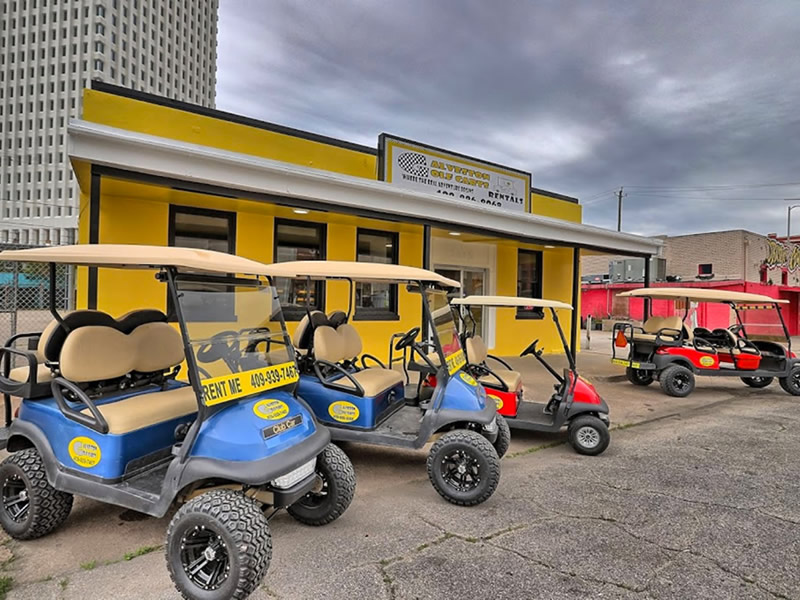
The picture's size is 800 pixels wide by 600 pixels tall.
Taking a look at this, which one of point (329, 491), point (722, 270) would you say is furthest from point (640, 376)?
point (722, 270)

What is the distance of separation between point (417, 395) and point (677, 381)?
5406mm

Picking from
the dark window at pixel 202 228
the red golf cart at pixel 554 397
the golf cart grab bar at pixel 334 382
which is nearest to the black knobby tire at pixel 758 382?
the red golf cart at pixel 554 397

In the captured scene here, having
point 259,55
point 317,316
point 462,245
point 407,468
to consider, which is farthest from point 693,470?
point 259,55

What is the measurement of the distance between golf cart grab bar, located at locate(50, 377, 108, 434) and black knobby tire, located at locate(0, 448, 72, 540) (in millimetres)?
382

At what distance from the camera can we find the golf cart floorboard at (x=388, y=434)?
12.3 feet

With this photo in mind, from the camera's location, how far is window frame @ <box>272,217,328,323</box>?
26.2 ft

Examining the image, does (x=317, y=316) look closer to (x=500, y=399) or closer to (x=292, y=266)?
(x=292, y=266)

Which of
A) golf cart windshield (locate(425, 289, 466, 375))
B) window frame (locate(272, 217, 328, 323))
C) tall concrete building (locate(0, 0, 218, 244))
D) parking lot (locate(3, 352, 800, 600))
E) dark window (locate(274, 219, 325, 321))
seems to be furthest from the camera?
tall concrete building (locate(0, 0, 218, 244))

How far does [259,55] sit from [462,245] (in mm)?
6274

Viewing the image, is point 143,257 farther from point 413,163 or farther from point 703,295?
point 703,295

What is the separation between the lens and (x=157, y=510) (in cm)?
249

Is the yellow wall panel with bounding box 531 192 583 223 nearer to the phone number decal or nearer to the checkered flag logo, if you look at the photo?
the checkered flag logo

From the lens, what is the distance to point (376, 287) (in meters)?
9.16

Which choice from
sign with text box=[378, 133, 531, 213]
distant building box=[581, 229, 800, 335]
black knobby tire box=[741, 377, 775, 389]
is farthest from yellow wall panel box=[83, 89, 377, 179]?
distant building box=[581, 229, 800, 335]
